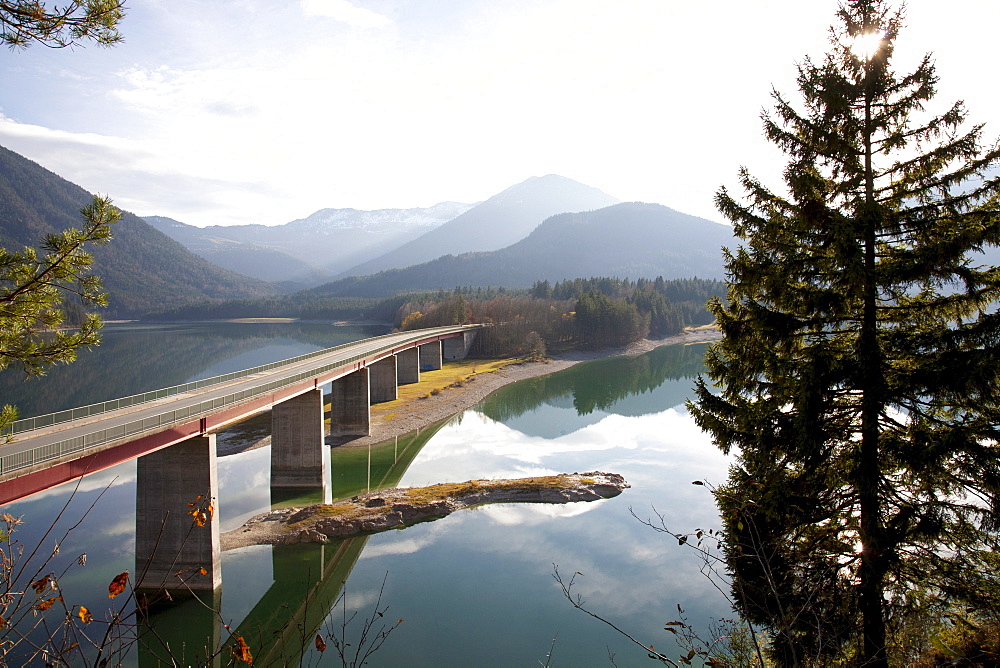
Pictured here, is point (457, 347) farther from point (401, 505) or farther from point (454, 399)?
point (401, 505)

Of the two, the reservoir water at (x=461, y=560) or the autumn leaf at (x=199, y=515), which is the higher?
the autumn leaf at (x=199, y=515)

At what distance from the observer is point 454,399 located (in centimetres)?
5894

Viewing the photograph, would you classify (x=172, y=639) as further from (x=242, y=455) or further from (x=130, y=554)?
(x=242, y=455)

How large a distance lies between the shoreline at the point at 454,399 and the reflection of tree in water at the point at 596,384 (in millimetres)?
1762

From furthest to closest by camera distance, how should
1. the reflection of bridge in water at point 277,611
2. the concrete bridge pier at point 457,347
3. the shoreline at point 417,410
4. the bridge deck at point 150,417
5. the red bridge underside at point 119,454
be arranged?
the concrete bridge pier at point 457,347 → the shoreline at point 417,410 → the reflection of bridge in water at point 277,611 → the bridge deck at point 150,417 → the red bridge underside at point 119,454

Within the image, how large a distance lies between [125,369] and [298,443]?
67.5 metres

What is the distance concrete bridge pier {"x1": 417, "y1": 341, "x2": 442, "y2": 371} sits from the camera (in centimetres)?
8306

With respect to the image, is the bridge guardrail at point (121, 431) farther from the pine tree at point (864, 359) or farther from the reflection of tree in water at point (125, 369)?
the reflection of tree in water at point (125, 369)

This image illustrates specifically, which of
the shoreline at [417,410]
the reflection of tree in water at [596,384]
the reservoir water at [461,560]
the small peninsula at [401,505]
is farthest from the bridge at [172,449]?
the reflection of tree in water at [596,384]

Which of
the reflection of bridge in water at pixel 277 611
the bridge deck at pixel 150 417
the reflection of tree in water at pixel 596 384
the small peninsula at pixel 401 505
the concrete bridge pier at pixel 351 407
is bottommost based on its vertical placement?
the reflection of bridge in water at pixel 277 611

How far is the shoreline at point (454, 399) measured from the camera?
1799 inches

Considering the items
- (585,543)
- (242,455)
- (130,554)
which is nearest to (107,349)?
(242,455)

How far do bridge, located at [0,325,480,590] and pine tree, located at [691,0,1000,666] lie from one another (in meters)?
9.01

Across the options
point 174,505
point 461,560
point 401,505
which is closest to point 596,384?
point 401,505
